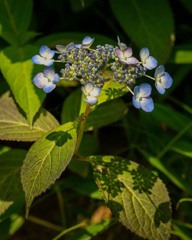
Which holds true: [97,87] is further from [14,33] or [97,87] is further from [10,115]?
[14,33]

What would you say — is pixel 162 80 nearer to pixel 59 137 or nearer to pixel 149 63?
pixel 149 63

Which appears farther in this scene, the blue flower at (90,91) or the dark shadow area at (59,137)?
the dark shadow area at (59,137)

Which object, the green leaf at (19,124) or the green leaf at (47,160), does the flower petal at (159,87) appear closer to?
the green leaf at (47,160)

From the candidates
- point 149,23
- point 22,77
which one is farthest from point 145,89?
point 149,23

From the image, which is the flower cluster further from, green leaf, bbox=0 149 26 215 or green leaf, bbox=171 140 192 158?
green leaf, bbox=171 140 192 158

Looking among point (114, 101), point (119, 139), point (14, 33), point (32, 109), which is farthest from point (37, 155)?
point (119, 139)

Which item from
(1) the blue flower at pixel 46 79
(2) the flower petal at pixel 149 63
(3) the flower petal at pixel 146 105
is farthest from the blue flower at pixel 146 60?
(1) the blue flower at pixel 46 79

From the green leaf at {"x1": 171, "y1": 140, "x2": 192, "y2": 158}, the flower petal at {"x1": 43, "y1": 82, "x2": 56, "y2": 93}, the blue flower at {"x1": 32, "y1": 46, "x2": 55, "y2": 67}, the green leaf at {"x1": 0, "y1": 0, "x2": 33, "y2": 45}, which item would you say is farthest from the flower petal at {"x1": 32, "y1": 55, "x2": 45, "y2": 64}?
the green leaf at {"x1": 171, "y1": 140, "x2": 192, "y2": 158}

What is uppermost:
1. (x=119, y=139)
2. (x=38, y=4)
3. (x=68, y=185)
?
(x=38, y=4)
